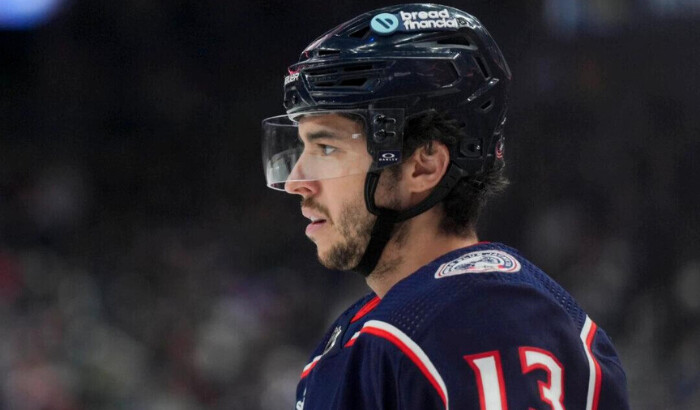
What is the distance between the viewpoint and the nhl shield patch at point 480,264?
4.60ft

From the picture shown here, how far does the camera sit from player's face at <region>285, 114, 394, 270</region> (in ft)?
5.23

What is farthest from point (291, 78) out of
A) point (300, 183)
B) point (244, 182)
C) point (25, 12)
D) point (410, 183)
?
point (25, 12)

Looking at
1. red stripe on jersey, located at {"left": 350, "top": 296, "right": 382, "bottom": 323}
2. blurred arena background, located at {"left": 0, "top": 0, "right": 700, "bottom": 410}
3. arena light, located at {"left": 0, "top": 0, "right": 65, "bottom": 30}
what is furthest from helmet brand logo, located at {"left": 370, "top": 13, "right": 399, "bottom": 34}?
arena light, located at {"left": 0, "top": 0, "right": 65, "bottom": 30}

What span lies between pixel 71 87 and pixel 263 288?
1.78 m

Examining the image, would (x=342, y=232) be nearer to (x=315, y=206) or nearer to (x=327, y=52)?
(x=315, y=206)

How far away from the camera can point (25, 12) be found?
5355mm

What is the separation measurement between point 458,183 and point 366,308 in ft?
1.15

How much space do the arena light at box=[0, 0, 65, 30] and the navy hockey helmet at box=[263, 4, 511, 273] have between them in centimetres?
420

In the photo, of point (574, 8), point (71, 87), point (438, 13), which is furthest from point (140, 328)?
point (438, 13)

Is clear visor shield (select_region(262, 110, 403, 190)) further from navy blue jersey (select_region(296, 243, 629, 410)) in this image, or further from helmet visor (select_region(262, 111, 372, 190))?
navy blue jersey (select_region(296, 243, 629, 410))

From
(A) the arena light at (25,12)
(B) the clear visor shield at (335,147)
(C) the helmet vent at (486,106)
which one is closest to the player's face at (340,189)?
(B) the clear visor shield at (335,147)

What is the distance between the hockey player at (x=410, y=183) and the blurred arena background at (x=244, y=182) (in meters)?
3.53

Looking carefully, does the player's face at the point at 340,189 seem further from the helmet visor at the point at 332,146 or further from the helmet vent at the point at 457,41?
the helmet vent at the point at 457,41

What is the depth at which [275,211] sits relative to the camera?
5.77 metres
